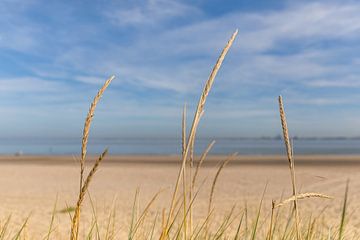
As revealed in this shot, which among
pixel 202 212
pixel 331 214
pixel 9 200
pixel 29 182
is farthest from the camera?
pixel 29 182

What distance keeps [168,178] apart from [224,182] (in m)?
4.03

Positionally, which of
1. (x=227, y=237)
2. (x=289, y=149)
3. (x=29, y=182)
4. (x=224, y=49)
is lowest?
(x=29, y=182)

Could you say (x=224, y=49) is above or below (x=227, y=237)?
above

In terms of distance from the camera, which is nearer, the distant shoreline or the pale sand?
the pale sand

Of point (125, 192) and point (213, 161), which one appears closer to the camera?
point (125, 192)

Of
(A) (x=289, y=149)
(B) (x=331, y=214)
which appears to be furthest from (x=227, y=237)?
(B) (x=331, y=214)

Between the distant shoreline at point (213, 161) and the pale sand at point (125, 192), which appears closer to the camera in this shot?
the pale sand at point (125, 192)

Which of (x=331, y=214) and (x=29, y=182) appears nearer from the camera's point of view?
(x=331, y=214)

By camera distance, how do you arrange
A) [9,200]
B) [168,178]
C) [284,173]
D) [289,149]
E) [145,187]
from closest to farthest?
[289,149]
[9,200]
[145,187]
[168,178]
[284,173]

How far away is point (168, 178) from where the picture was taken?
2536 centimetres

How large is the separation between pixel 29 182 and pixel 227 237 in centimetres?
2204

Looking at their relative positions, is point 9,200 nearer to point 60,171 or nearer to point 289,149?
point 60,171

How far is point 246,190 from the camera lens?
64.1 ft

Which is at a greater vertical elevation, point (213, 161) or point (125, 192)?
point (213, 161)
